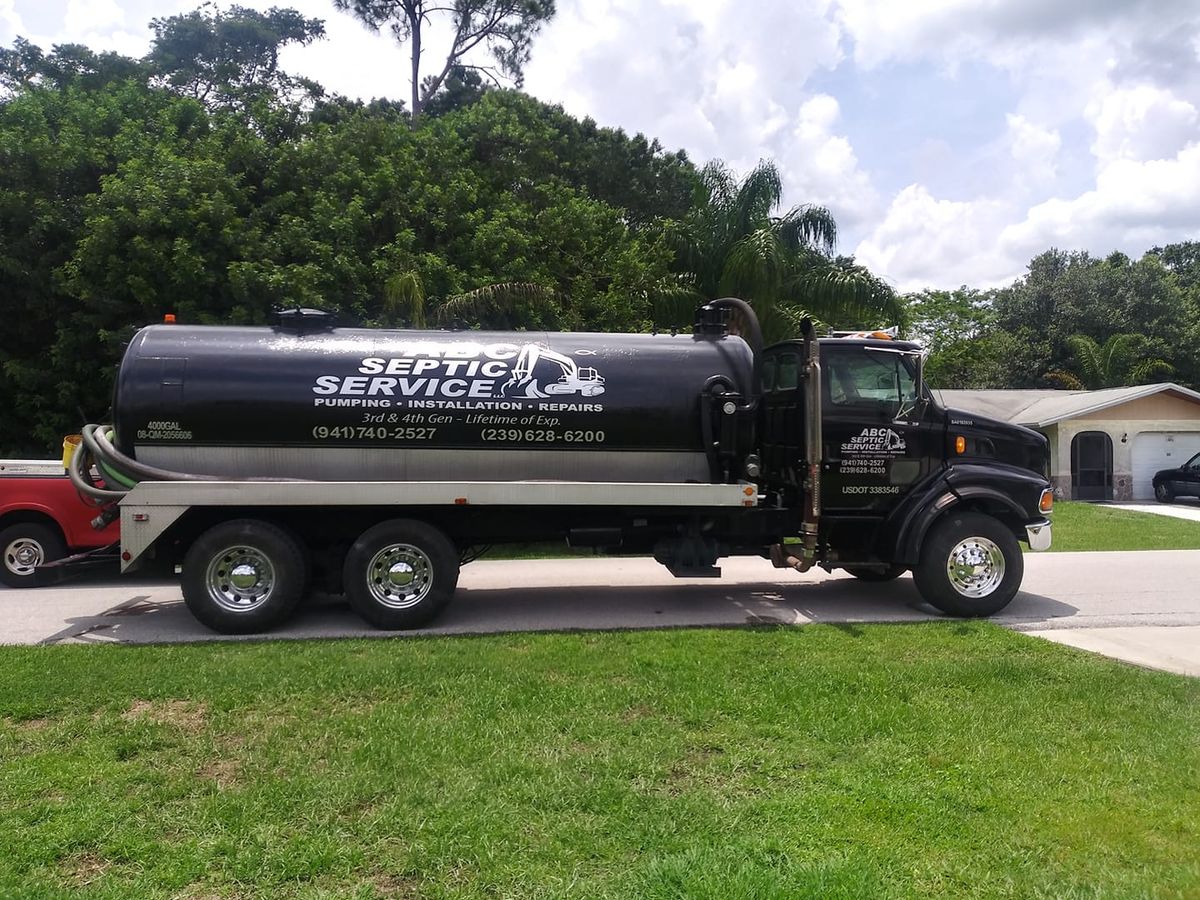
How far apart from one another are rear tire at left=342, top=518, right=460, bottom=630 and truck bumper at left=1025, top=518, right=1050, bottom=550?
5.95 meters

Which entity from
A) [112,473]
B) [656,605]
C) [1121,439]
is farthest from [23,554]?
[1121,439]

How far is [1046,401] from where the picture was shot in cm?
2794

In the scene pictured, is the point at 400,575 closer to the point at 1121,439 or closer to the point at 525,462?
the point at 525,462

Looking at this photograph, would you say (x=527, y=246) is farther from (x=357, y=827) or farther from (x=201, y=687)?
(x=357, y=827)

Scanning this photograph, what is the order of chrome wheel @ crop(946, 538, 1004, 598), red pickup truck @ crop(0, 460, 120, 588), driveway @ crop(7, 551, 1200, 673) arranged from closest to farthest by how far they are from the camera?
driveway @ crop(7, 551, 1200, 673) → chrome wheel @ crop(946, 538, 1004, 598) → red pickup truck @ crop(0, 460, 120, 588)

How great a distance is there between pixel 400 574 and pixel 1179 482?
926 inches

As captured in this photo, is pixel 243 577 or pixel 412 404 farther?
pixel 412 404

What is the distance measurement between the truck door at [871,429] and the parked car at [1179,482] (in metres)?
18.9

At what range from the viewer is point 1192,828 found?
13.4 ft

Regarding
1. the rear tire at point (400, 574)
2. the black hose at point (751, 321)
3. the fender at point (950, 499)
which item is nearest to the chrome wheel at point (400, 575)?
the rear tire at point (400, 574)

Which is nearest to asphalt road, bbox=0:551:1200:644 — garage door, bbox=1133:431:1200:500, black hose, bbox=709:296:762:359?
black hose, bbox=709:296:762:359

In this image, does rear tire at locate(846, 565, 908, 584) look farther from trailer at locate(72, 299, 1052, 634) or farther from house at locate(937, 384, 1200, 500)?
house at locate(937, 384, 1200, 500)

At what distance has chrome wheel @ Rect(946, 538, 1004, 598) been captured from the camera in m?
8.98

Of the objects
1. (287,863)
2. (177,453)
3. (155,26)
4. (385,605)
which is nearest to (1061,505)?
(385,605)
